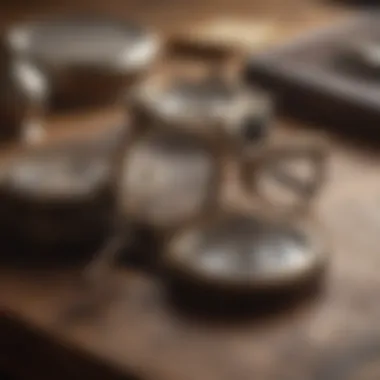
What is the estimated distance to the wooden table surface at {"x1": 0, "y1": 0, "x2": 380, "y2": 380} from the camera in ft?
2.55

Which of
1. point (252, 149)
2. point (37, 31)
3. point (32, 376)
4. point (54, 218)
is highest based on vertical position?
point (37, 31)

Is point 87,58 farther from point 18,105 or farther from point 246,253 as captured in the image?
point 246,253

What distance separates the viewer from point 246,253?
0.87 m

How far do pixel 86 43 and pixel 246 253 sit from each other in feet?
1.52

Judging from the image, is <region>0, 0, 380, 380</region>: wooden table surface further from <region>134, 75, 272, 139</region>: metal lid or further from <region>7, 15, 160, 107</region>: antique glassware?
<region>7, 15, 160, 107</region>: antique glassware


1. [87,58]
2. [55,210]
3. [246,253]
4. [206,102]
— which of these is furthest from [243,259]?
[87,58]

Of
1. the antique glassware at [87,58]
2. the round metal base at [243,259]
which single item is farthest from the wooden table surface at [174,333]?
the antique glassware at [87,58]

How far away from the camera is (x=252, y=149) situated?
3.10 feet

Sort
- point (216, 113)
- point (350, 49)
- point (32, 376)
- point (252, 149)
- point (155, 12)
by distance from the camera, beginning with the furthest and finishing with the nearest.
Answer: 1. point (155, 12)
2. point (350, 49)
3. point (216, 113)
4. point (252, 149)
5. point (32, 376)

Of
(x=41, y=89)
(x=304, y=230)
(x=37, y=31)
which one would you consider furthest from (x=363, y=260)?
(x=37, y=31)

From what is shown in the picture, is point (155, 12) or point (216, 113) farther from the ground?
point (155, 12)

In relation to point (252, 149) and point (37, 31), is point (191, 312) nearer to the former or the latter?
point (252, 149)

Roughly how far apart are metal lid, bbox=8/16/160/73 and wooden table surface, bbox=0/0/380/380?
0.35 metres

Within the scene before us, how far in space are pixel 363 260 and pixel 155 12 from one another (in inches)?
25.3
